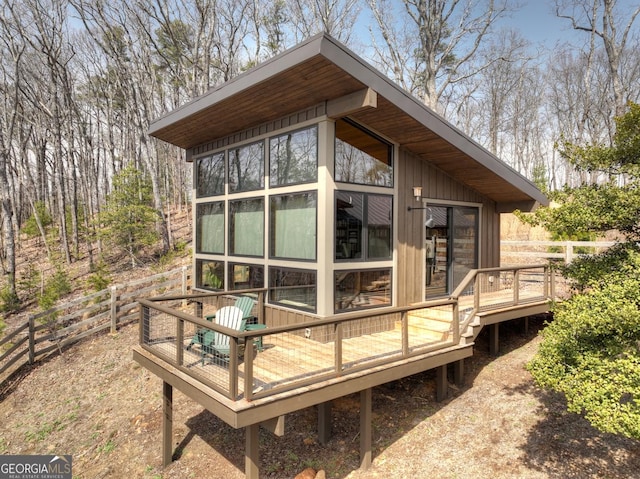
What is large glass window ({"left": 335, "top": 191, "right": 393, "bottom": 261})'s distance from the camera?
568cm

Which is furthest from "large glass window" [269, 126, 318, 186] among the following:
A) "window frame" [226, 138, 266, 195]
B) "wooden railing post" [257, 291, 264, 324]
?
"wooden railing post" [257, 291, 264, 324]

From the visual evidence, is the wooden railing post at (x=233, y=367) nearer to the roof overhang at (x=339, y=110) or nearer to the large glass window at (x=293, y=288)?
the large glass window at (x=293, y=288)

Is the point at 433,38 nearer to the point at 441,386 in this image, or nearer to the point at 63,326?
the point at 441,386

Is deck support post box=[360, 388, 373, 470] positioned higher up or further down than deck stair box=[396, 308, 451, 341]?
further down

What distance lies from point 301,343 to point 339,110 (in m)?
3.39

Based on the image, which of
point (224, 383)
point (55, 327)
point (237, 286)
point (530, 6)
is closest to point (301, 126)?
point (237, 286)

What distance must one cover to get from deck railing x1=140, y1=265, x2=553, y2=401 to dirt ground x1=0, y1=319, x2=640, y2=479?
1.23m

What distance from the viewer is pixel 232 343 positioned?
136 inches

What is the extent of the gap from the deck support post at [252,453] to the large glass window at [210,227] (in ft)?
14.8

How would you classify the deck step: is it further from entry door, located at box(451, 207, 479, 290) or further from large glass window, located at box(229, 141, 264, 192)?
large glass window, located at box(229, 141, 264, 192)

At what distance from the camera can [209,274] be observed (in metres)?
8.21

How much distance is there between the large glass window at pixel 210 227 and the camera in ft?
25.8

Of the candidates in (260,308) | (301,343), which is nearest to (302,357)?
(301,343)

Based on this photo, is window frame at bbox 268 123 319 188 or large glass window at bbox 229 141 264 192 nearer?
window frame at bbox 268 123 319 188
